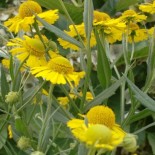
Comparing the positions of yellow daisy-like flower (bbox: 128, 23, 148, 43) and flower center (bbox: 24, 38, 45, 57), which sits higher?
flower center (bbox: 24, 38, 45, 57)

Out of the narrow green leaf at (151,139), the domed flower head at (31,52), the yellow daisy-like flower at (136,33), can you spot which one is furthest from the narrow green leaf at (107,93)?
the narrow green leaf at (151,139)

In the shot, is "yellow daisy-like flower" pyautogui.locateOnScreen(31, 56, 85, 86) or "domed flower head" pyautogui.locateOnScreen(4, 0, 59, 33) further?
"domed flower head" pyautogui.locateOnScreen(4, 0, 59, 33)

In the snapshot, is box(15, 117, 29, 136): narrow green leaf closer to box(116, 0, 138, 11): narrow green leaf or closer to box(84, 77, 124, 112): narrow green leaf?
box(84, 77, 124, 112): narrow green leaf

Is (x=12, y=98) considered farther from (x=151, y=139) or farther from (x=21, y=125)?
(x=151, y=139)

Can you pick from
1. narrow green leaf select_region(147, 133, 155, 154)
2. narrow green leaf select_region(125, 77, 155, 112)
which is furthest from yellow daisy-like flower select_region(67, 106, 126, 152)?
narrow green leaf select_region(147, 133, 155, 154)

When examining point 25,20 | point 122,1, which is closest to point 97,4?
point 122,1

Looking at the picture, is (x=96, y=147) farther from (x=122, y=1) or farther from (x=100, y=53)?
(x=122, y=1)

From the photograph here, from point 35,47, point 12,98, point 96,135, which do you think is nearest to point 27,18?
point 35,47
